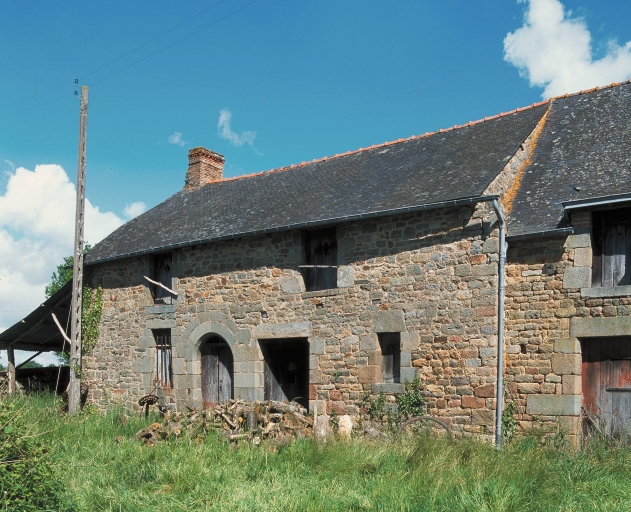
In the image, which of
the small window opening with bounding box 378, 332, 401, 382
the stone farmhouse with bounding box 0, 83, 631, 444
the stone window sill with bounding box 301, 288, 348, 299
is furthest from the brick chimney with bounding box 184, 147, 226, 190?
the small window opening with bounding box 378, 332, 401, 382

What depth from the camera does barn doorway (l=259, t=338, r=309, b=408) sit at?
12.6m

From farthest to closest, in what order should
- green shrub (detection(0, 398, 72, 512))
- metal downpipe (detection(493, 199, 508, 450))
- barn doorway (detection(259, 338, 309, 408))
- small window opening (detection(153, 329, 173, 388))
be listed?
small window opening (detection(153, 329, 173, 388)), barn doorway (detection(259, 338, 309, 408)), metal downpipe (detection(493, 199, 508, 450)), green shrub (detection(0, 398, 72, 512))

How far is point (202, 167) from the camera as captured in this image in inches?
698

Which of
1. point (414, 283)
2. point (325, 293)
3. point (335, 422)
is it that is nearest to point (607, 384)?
point (414, 283)

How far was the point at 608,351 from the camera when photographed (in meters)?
9.49

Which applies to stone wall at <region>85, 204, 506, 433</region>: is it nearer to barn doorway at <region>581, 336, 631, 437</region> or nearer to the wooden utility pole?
the wooden utility pole

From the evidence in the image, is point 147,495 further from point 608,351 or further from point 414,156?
point 414,156

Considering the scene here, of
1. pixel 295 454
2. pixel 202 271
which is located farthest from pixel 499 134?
pixel 295 454

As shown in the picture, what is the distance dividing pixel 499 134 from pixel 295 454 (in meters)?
7.07

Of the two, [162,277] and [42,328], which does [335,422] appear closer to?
[162,277]

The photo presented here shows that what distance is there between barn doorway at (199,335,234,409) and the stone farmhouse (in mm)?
30

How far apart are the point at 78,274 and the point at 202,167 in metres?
4.61

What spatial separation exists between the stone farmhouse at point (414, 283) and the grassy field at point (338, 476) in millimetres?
1405

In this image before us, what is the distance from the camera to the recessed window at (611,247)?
948 centimetres
